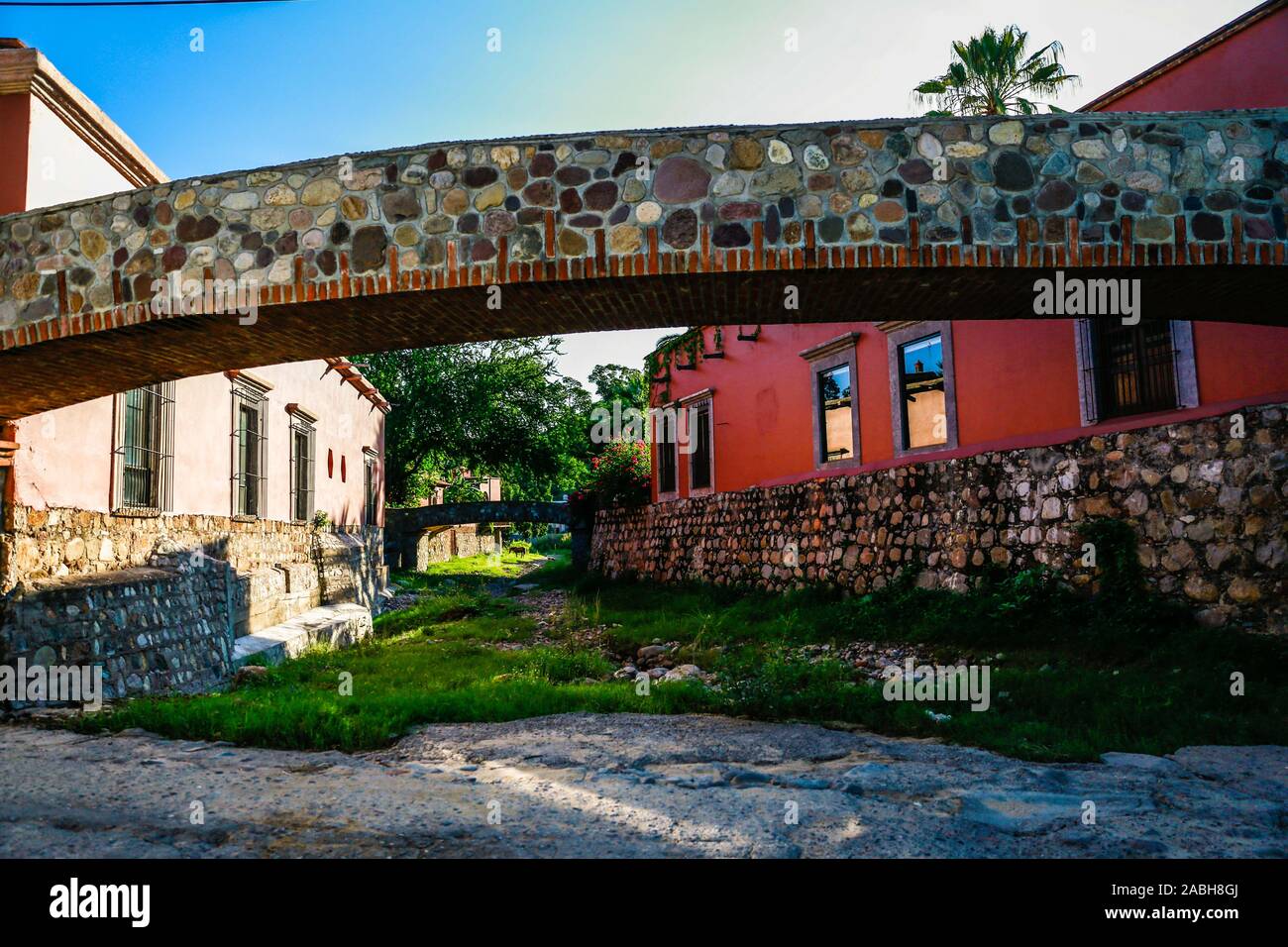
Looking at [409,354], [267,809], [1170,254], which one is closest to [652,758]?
[267,809]

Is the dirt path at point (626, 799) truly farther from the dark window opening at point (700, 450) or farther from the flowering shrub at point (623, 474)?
the flowering shrub at point (623, 474)

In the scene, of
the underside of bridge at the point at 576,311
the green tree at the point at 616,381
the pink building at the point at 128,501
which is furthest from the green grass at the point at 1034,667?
the green tree at the point at 616,381

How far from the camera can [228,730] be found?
5.29m

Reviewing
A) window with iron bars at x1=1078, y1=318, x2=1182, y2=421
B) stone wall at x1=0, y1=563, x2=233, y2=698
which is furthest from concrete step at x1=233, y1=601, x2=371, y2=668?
window with iron bars at x1=1078, y1=318, x2=1182, y2=421

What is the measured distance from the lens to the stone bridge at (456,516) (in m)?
26.6

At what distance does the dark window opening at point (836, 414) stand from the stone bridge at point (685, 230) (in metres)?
6.98

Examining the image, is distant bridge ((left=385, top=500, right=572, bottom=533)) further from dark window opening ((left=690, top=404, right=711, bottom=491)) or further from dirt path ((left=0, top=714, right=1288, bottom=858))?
dirt path ((left=0, top=714, right=1288, bottom=858))

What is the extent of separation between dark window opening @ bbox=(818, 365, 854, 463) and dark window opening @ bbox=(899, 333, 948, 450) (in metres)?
1.09

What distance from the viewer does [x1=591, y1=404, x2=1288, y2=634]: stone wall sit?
698 cm

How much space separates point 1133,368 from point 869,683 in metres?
4.53

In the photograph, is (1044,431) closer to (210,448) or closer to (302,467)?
(210,448)

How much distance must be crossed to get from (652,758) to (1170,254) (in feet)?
14.4
